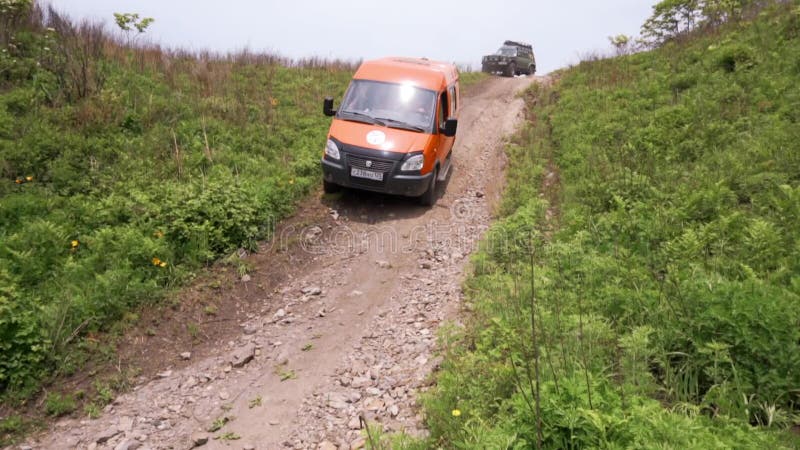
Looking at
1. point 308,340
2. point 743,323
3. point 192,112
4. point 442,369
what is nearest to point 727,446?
point 743,323

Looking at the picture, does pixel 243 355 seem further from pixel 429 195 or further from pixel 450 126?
pixel 450 126

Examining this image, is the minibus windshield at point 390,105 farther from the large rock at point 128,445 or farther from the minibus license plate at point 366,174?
the large rock at point 128,445

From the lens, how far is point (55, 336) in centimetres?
493

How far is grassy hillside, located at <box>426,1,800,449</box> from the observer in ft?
9.69

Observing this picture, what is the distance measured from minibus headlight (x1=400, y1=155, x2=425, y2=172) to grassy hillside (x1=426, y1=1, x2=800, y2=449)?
1777 millimetres

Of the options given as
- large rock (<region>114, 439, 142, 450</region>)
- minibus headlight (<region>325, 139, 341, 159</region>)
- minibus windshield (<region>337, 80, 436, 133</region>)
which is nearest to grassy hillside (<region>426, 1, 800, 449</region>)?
minibus windshield (<region>337, 80, 436, 133</region>)

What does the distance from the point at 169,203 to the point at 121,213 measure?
0.66 m

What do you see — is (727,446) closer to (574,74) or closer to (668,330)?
(668,330)

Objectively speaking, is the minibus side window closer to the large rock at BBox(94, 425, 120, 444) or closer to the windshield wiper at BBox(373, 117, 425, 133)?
the windshield wiper at BBox(373, 117, 425, 133)

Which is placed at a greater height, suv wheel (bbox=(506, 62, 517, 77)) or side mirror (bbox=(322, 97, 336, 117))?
suv wheel (bbox=(506, 62, 517, 77))

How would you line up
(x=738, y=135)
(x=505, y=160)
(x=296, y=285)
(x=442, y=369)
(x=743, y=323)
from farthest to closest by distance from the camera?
(x=505, y=160) → (x=738, y=135) → (x=296, y=285) → (x=442, y=369) → (x=743, y=323)

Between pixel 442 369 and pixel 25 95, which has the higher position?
pixel 25 95

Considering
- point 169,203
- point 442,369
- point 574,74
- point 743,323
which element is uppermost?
point 574,74

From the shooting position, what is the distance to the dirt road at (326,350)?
166 inches
